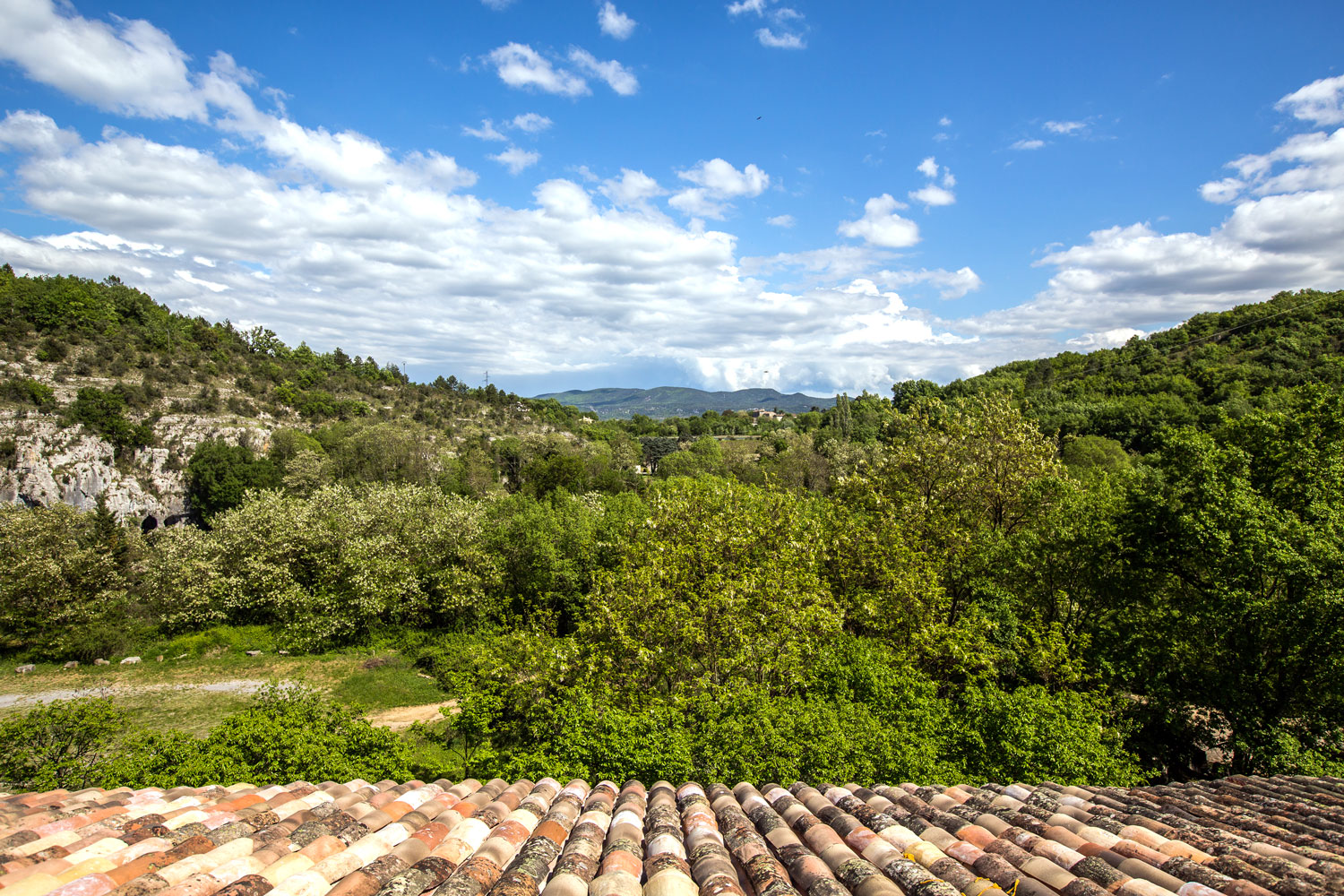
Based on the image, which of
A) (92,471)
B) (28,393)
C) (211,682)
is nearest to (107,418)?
(92,471)

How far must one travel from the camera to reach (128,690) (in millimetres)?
25250

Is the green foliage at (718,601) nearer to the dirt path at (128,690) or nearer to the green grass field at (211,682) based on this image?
the green grass field at (211,682)

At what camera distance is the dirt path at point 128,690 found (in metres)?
24.0

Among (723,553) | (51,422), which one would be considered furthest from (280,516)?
(51,422)

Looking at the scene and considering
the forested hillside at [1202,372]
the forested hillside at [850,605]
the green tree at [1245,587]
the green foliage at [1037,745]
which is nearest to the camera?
the green foliage at [1037,745]

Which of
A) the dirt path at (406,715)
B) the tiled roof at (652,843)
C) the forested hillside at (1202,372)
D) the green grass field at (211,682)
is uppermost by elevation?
the forested hillside at (1202,372)

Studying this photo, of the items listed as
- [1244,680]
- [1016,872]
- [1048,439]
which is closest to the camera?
[1016,872]

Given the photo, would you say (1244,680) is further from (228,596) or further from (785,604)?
(228,596)

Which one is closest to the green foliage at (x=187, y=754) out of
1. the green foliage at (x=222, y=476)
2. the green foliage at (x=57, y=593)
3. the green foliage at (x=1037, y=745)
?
the green foliage at (x=1037, y=745)

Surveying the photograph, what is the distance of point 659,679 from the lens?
14.1m

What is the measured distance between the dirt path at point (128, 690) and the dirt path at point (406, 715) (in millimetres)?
492

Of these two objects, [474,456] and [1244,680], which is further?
[474,456]

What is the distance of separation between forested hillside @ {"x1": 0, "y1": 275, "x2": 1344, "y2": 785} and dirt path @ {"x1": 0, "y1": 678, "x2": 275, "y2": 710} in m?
3.81

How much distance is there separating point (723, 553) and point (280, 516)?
28911mm
